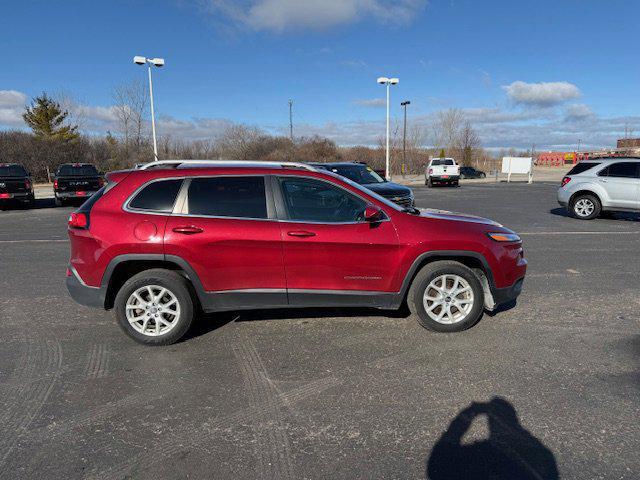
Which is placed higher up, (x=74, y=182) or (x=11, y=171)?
(x=11, y=171)

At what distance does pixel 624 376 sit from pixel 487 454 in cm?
166

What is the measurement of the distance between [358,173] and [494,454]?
1032 cm

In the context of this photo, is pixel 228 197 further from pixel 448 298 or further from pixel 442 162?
pixel 442 162

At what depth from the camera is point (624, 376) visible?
11.3ft

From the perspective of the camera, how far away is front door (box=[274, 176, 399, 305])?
160 inches

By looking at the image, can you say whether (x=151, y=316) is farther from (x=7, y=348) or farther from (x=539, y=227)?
(x=539, y=227)

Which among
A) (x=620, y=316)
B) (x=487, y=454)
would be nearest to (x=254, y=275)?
(x=487, y=454)

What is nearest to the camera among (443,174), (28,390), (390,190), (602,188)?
(28,390)

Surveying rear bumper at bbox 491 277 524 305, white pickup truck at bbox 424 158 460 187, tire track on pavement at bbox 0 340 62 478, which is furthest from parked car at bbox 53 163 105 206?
white pickup truck at bbox 424 158 460 187

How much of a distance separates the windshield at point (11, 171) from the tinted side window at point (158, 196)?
17.3m

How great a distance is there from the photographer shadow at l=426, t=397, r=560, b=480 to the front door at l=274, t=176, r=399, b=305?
5.18 feet

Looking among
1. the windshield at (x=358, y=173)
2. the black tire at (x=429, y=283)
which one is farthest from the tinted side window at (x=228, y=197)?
the windshield at (x=358, y=173)

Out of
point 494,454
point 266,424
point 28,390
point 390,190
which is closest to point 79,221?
point 28,390

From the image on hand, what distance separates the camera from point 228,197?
4203mm
